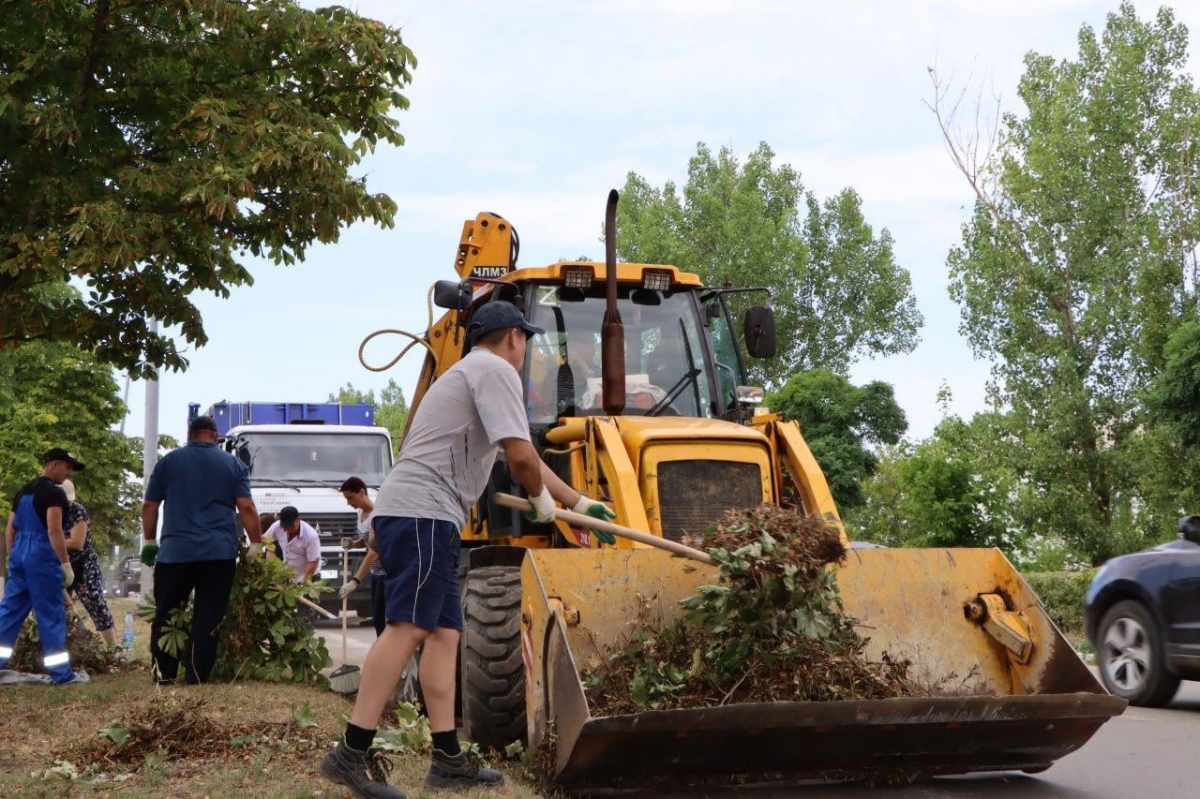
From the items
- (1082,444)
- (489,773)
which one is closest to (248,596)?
(489,773)

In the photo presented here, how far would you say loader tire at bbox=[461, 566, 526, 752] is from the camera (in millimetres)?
7426

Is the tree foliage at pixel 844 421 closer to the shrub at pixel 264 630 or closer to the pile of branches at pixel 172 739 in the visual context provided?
the shrub at pixel 264 630

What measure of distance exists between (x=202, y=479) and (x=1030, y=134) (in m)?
31.7

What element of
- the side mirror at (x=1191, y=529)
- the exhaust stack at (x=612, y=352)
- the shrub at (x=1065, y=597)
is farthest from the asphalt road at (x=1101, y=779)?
the shrub at (x=1065, y=597)

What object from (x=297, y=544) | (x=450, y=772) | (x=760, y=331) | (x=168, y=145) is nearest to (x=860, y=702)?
(x=450, y=772)

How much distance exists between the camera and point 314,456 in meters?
21.1

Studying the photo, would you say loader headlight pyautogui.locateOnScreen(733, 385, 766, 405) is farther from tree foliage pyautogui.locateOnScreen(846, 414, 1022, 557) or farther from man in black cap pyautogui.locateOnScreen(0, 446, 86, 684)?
tree foliage pyautogui.locateOnScreen(846, 414, 1022, 557)

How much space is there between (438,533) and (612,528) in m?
0.94

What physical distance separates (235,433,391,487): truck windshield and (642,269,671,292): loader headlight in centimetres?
1188

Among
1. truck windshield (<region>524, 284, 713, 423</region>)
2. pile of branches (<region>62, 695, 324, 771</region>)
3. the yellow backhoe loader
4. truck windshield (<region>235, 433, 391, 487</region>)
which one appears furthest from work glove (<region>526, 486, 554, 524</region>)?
truck windshield (<region>235, 433, 391, 487</region>)

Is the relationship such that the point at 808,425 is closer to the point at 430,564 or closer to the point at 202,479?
the point at 202,479

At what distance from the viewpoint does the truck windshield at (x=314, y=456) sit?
67.8 feet

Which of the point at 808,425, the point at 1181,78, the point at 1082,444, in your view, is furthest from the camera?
the point at 808,425

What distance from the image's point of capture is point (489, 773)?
638 cm
